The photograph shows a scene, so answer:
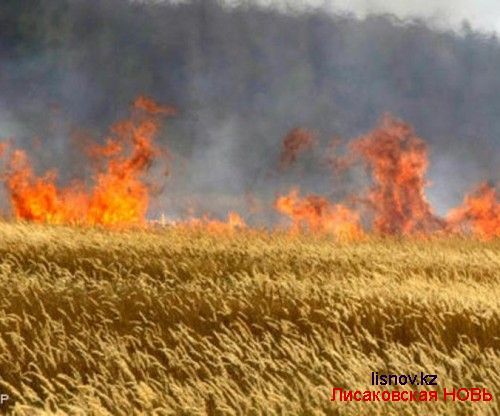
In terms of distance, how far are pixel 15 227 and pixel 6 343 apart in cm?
1159

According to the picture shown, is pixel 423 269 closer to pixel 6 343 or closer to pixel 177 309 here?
pixel 177 309

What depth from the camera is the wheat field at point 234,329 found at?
605cm

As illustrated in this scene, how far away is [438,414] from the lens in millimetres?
5703

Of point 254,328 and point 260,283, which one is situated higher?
point 260,283

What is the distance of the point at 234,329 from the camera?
863 cm

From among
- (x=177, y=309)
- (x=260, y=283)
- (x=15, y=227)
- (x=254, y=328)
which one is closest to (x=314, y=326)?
(x=254, y=328)

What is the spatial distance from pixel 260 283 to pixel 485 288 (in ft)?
11.7

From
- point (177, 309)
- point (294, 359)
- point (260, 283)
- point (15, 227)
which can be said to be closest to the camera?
point (294, 359)

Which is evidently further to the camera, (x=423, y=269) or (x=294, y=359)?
(x=423, y=269)

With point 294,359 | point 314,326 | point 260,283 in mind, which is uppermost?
point 260,283

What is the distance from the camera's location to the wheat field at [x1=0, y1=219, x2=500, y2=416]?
238 inches

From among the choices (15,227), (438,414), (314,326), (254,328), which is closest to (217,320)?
(254,328)

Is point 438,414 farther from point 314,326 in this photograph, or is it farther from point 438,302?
point 438,302

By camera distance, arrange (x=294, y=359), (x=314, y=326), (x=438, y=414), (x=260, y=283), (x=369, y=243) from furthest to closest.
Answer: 1. (x=369, y=243)
2. (x=260, y=283)
3. (x=314, y=326)
4. (x=294, y=359)
5. (x=438, y=414)
